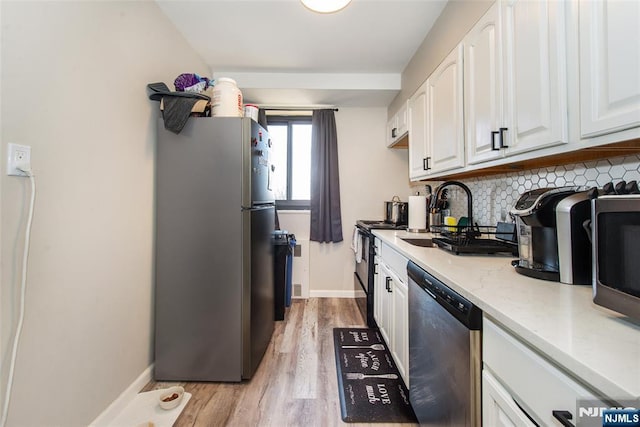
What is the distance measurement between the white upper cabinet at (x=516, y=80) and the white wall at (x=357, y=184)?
73.7 inches

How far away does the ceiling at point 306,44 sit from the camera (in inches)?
77.2

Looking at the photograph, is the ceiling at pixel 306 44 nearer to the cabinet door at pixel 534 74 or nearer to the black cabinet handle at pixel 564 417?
the cabinet door at pixel 534 74

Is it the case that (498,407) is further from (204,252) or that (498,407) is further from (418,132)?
(418,132)

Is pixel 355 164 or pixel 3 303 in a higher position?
pixel 355 164

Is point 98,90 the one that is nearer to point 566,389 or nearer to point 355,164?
point 566,389

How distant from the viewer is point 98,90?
1.38 m

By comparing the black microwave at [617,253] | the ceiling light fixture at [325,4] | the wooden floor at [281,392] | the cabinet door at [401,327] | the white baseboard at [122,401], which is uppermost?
the ceiling light fixture at [325,4]

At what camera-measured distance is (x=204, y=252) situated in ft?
5.76

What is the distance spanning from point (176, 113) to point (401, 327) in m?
1.95

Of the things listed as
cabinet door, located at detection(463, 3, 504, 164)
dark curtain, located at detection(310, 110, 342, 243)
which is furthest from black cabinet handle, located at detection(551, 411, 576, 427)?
dark curtain, located at detection(310, 110, 342, 243)

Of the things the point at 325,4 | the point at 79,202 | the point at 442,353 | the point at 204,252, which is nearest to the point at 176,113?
the point at 79,202

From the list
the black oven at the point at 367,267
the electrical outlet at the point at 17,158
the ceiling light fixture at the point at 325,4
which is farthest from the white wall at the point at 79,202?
the black oven at the point at 367,267

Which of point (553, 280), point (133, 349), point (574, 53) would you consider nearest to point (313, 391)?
point (133, 349)

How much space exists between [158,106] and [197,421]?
77.9 inches
